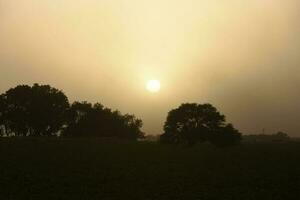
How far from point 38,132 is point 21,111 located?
7072 millimetres

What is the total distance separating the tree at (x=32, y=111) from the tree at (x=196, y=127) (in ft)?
146

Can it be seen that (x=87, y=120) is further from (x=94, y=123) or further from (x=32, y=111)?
(x=32, y=111)

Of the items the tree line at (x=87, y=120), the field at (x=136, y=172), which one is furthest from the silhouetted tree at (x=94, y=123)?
the field at (x=136, y=172)

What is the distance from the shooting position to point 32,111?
117875mm

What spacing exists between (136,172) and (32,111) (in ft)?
202

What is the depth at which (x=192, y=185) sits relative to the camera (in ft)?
183

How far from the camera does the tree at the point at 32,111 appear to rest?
117938mm

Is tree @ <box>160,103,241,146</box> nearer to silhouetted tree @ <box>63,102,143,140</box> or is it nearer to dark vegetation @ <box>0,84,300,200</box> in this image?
dark vegetation @ <box>0,84,300,200</box>

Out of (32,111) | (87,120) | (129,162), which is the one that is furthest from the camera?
(87,120)

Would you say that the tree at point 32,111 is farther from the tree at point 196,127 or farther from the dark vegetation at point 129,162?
the tree at point 196,127

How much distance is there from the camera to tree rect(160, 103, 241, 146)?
8512cm

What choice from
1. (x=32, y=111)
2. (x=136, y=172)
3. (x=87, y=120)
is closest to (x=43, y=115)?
(x=32, y=111)

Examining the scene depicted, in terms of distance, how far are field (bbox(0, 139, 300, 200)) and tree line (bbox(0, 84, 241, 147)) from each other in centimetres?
401

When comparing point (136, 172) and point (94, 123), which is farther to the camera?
point (94, 123)
